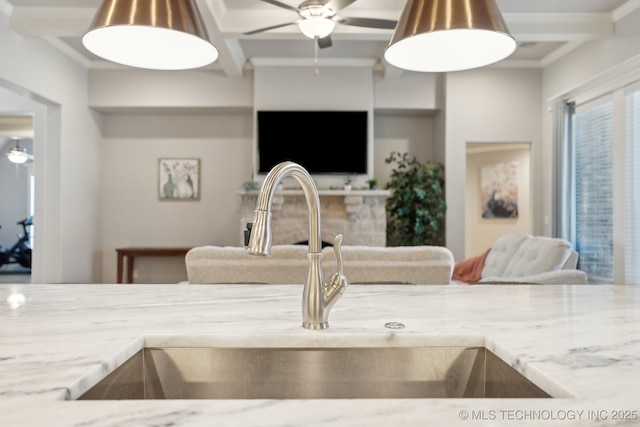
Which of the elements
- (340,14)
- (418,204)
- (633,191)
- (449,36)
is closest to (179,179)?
(418,204)

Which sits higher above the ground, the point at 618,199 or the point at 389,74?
the point at 389,74

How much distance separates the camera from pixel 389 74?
6047 mm

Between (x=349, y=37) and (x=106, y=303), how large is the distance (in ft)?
12.8

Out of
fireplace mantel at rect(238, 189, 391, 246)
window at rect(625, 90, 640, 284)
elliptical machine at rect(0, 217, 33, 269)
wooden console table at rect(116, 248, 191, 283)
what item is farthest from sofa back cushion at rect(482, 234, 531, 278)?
elliptical machine at rect(0, 217, 33, 269)

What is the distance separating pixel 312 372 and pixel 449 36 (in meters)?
0.97

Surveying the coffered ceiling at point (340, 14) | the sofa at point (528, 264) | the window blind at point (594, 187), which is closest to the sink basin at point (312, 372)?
the sofa at point (528, 264)

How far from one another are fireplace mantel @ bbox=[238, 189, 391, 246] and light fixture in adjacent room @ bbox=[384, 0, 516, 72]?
452 centimetres

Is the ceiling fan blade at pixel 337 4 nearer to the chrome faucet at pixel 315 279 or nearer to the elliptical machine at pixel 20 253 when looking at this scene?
the chrome faucet at pixel 315 279

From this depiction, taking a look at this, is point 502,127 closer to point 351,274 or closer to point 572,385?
point 351,274

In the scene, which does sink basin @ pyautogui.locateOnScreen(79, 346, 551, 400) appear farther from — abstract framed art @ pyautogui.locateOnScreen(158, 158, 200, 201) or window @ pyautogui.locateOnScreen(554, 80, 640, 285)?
abstract framed art @ pyautogui.locateOnScreen(158, 158, 200, 201)

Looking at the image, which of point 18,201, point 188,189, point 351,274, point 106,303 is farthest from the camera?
point 18,201

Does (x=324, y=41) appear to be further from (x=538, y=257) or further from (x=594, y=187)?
(x=594, y=187)

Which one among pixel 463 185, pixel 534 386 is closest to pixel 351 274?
pixel 534 386

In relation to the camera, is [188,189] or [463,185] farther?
[188,189]
